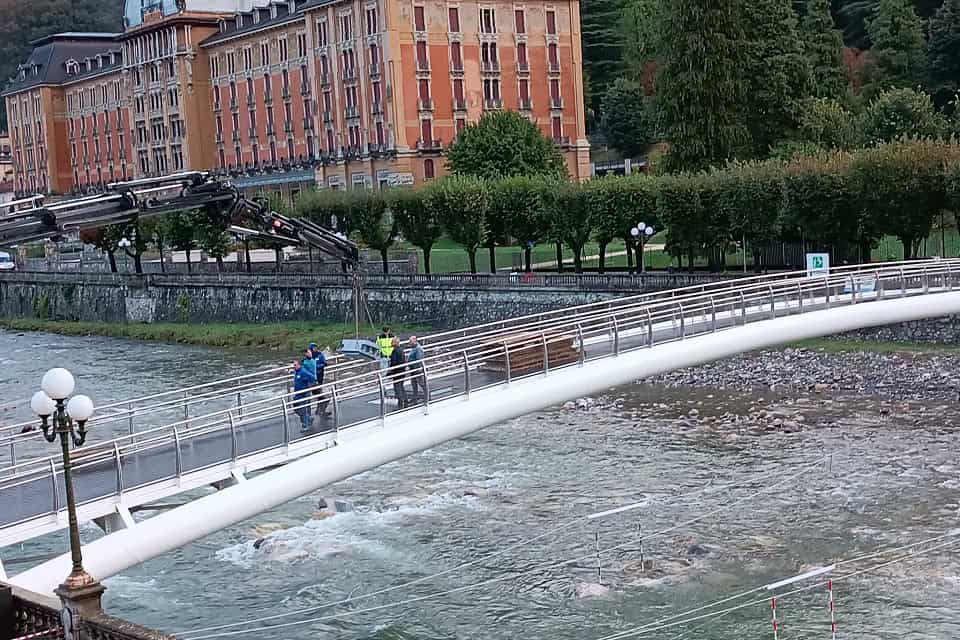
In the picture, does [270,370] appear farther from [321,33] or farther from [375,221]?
[321,33]

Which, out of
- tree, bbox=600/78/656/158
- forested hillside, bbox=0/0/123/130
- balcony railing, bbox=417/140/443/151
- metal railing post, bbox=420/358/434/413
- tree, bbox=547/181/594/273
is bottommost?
metal railing post, bbox=420/358/434/413

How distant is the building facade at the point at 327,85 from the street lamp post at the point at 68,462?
64447 millimetres

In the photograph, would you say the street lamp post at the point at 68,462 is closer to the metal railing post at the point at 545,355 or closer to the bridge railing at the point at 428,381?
the bridge railing at the point at 428,381

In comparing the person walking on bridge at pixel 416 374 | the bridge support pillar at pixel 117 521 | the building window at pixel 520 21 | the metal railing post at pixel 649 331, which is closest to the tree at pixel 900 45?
the building window at pixel 520 21

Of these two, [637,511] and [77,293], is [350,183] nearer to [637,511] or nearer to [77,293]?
[77,293]

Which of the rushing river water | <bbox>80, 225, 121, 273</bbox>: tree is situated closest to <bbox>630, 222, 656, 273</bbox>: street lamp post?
the rushing river water

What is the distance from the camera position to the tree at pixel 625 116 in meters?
93.6

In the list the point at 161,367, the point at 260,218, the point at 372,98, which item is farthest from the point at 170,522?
the point at 372,98

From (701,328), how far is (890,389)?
15.7m

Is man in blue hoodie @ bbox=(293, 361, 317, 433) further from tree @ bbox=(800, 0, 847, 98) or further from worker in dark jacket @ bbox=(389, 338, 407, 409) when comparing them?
tree @ bbox=(800, 0, 847, 98)

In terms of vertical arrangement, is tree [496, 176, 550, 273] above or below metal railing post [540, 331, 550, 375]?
above

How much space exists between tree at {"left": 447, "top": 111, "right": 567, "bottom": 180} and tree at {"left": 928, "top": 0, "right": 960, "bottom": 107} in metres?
21.4

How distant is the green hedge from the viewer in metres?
48.5

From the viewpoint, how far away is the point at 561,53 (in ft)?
279
